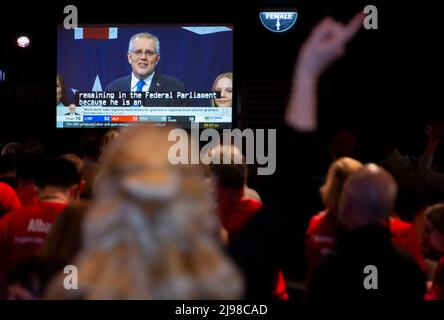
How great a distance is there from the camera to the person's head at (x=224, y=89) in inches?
246

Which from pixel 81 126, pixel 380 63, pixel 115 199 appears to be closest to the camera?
pixel 115 199

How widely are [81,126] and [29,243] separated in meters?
4.01

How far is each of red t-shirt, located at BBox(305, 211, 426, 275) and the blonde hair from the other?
1.66 meters

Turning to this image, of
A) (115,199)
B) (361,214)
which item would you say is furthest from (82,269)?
(361,214)

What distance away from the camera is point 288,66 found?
281 inches

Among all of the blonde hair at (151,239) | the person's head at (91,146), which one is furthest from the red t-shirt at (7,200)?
the blonde hair at (151,239)

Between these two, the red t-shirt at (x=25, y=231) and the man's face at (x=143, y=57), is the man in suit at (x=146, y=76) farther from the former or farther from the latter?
the red t-shirt at (x=25, y=231)

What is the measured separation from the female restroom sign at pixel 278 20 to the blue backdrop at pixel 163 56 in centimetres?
80

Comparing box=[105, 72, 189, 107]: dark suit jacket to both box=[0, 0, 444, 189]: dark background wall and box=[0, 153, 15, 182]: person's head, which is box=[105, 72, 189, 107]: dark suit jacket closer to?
box=[0, 0, 444, 189]: dark background wall

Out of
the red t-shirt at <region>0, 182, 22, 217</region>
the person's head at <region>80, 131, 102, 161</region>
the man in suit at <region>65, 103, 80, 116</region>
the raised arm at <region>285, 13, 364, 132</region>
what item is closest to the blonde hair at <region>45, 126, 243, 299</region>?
the raised arm at <region>285, 13, 364, 132</region>

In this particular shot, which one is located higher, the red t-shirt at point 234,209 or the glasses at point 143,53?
the glasses at point 143,53

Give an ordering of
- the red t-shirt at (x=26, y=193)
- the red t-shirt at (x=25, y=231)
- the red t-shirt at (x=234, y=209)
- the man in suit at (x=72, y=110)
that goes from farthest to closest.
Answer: the man in suit at (x=72, y=110) < the red t-shirt at (x=26, y=193) < the red t-shirt at (x=25, y=231) < the red t-shirt at (x=234, y=209)

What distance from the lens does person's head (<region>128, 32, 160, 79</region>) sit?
6219 mm

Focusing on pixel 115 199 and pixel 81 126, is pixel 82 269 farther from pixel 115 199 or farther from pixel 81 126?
pixel 81 126
